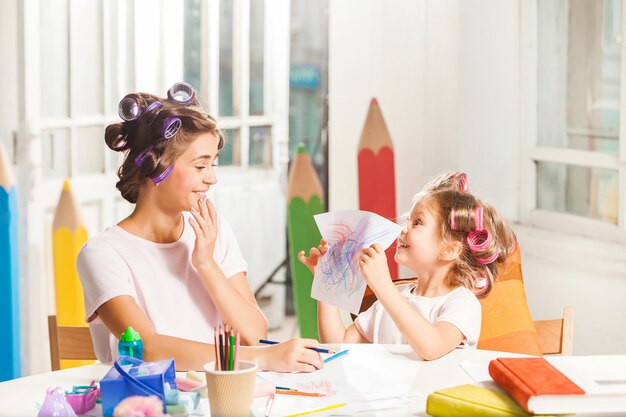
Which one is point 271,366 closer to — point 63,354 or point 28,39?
point 63,354

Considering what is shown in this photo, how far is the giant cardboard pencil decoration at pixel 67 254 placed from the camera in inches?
129

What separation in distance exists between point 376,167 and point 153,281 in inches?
66.1

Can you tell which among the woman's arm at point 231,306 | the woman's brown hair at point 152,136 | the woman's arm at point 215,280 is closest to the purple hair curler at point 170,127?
the woman's brown hair at point 152,136

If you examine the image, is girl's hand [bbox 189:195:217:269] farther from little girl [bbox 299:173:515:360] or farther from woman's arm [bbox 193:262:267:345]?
little girl [bbox 299:173:515:360]

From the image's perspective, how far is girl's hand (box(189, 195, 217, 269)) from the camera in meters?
2.06

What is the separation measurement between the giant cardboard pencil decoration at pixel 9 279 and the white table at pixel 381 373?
1.48 m

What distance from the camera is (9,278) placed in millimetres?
3203

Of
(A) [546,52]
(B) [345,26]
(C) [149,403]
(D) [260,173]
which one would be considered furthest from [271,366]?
(D) [260,173]

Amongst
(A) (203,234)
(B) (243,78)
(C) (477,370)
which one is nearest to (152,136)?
(A) (203,234)

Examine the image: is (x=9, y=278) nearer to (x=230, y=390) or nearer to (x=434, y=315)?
(x=434, y=315)

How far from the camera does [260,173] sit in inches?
174

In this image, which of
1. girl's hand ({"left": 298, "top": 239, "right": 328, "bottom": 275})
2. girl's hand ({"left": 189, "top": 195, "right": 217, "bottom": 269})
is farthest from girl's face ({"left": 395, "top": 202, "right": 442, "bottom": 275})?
girl's hand ({"left": 189, "top": 195, "right": 217, "bottom": 269})

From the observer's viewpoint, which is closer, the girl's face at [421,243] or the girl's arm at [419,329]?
the girl's arm at [419,329]

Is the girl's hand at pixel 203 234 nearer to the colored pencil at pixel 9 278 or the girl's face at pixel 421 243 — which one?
the girl's face at pixel 421 243
